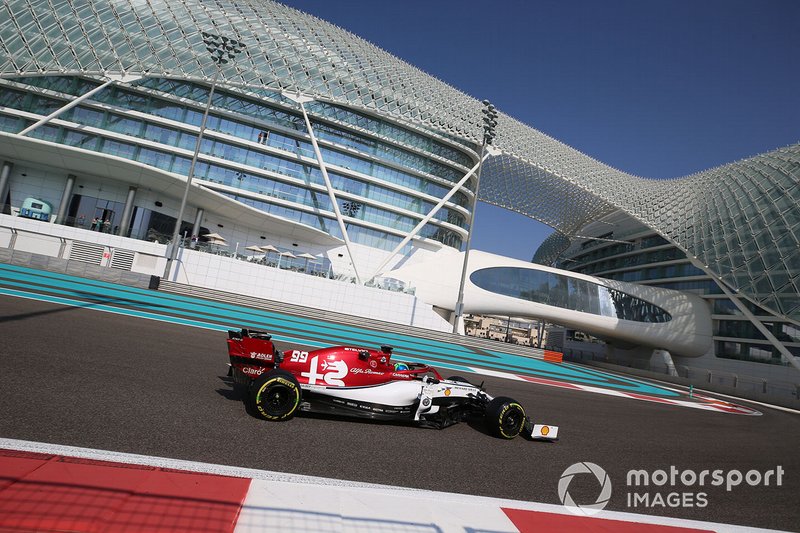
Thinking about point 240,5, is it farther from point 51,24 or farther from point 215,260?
point 215,260

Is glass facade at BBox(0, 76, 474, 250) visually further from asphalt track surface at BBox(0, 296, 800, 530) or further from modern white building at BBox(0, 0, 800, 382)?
asphalt track surface at BBox(0, 296, 800, 530)

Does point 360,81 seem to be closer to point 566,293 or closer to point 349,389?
point 566,293

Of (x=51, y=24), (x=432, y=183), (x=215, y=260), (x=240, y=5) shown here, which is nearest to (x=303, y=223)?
(x=215, y=260)

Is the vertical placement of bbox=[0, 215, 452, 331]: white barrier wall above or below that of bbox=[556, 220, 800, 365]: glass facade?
below

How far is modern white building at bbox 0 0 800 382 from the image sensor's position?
99.4 ft

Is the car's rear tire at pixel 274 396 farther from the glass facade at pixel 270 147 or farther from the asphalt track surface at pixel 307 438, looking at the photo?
the glass facade at pixel 270 147

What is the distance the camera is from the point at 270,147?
36656mm

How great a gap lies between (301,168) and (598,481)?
3595 cm

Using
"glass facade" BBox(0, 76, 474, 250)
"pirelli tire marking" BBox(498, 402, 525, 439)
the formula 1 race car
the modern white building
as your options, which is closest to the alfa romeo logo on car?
the formula 1 race car

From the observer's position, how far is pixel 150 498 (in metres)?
2.72

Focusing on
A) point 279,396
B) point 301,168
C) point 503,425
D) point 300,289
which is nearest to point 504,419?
point 503,425

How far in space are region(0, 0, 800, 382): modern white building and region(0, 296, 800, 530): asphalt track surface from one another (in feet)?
77.7

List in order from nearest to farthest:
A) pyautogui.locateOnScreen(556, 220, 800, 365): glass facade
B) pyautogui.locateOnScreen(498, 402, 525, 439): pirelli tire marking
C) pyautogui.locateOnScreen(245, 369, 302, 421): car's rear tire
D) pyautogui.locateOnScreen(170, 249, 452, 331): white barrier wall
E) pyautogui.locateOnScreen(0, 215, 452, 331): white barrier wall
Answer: pyautogui.locateOnScreen(245, 369, 302, 421): car's rear tire
pyautogui.locateOnScreen(498, 402, 525, 439): pirelli tire marking
pyautogui.locateOnScreen(0, 215, 452, 331): white barrier wall
pyautogui.locateOnScreen(170, 249, 452, 331): white barrier wall
pyautogui.locateOnScreen(556, 220, 800, 365): glass facade

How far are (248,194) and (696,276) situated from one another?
44754 mm
